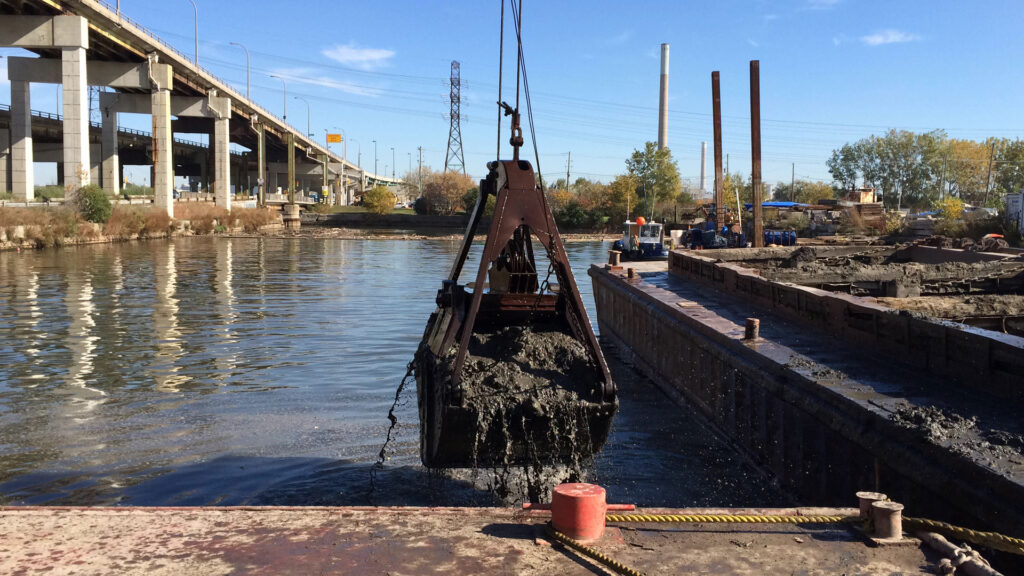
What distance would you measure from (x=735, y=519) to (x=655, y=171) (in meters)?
77.7

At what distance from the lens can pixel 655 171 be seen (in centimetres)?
8106

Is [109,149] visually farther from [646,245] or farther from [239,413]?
[239,413]

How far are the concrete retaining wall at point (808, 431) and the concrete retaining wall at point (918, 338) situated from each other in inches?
40.1

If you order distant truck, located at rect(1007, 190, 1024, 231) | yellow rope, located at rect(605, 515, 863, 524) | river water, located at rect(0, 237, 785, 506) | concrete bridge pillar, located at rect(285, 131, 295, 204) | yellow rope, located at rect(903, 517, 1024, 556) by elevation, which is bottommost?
river water, located at rect(0, 237, 785, 506)

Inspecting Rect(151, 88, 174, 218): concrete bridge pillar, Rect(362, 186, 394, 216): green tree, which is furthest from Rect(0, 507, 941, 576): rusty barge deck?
Rect(362, 186, 394, 216): green tree

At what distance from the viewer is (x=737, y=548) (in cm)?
519

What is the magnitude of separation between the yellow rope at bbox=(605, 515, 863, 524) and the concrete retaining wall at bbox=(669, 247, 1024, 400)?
8.97 ft

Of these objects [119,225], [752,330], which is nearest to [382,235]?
[119,225]

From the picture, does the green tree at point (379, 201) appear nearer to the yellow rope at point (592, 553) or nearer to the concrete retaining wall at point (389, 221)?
the concrete retaining wall at point (389, 221)

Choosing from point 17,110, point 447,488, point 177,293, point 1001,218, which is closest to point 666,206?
point 1001,218

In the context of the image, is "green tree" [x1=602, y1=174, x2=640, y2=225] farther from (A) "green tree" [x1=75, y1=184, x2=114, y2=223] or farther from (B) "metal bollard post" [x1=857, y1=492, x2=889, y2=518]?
(B) "metal bollard post" [x1=857, y1=492, x2=889, y2=518]

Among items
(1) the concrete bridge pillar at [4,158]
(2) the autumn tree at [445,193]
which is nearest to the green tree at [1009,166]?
(2) the autumn tree at [445,193]

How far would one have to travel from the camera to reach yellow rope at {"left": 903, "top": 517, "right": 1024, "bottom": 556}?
4633mm

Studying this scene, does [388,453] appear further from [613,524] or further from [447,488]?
[613,524]
